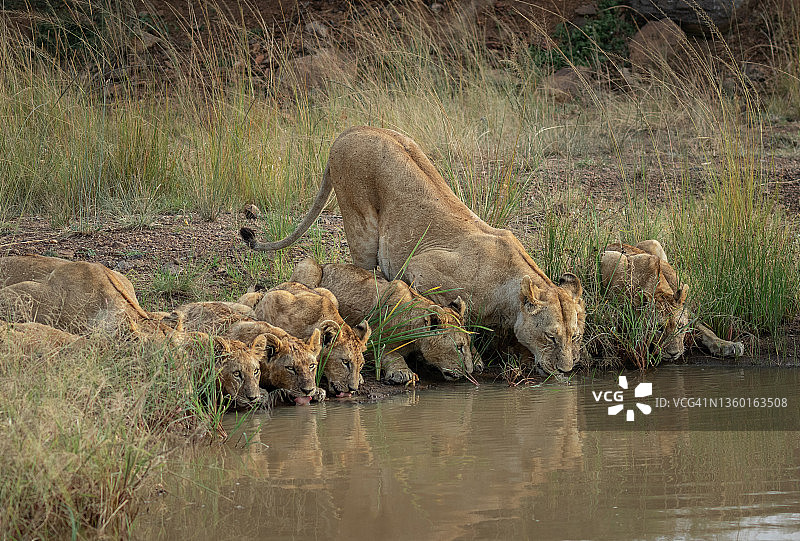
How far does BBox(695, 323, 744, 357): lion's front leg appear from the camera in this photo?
7.17 m

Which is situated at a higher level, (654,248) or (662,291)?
(654,248)

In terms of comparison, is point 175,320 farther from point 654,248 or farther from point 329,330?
point 654,248

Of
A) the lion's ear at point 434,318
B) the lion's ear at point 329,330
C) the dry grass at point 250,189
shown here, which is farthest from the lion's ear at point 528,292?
the lion's ear at point 329,330

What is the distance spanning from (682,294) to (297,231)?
2.72m

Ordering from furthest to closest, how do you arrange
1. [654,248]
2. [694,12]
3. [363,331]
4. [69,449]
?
[694,12] → [654,248] → [363,331] → [69,449]

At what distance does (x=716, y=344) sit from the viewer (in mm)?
7223

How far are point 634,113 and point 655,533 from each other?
10490 millimetres

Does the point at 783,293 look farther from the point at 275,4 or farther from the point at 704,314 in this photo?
the point at 275,4

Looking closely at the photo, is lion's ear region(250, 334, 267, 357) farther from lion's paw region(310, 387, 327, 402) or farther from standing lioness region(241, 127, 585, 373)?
standing lioness region(241, 127, 585, 373)

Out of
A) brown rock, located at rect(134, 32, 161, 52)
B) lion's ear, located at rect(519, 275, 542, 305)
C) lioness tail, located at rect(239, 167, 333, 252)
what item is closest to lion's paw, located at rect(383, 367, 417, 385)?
lion's ear, located at rect(519, 275, 542, 305)

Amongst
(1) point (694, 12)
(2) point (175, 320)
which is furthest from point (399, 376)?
(1) point (694, 12)

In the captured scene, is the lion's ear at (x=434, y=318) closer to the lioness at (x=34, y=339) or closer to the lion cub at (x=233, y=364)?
the lion cub at (x=233, y=364)

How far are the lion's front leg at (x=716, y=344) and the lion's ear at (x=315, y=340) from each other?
269cm

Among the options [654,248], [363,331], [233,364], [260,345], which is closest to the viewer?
[233,364]
